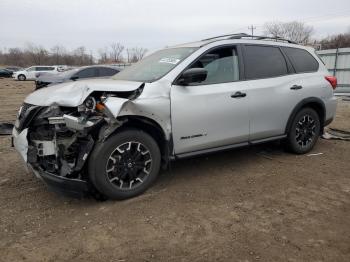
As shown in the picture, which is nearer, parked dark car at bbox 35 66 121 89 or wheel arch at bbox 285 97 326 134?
wheel arch at bbox 285 97 326 134

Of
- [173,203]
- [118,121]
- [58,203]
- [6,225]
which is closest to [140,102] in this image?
[118,121]

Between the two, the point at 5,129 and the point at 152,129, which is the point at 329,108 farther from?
the point at 5,129

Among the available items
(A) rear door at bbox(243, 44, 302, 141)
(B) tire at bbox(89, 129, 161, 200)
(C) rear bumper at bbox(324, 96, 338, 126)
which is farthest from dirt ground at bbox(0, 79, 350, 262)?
(C) rear bumper at bbox(324, 96, 338, 126)

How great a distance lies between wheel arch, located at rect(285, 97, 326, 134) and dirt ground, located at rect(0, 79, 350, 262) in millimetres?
741

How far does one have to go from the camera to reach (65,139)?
143 inches

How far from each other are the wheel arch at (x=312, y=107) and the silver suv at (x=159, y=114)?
20mm

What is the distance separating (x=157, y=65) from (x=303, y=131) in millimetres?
2642

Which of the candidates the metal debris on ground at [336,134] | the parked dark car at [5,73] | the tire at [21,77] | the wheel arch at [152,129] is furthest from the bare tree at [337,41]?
the wheel arch at [152,129]

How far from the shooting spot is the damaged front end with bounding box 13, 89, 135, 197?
3.50 metres

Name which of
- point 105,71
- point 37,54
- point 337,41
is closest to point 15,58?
point 37,54

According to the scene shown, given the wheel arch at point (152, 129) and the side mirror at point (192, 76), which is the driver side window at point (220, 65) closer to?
the side mirror at point (192, 76)

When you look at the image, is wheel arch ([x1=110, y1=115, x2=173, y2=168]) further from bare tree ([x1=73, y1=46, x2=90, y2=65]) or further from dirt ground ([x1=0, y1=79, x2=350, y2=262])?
bare tree ([x1=73, y1=46, x2=90, y2=65])

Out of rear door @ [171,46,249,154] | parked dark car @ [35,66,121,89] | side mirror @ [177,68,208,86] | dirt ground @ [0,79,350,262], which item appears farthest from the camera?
parked dark car @ [35,66,121,89]

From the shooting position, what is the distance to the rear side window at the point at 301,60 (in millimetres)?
5371
